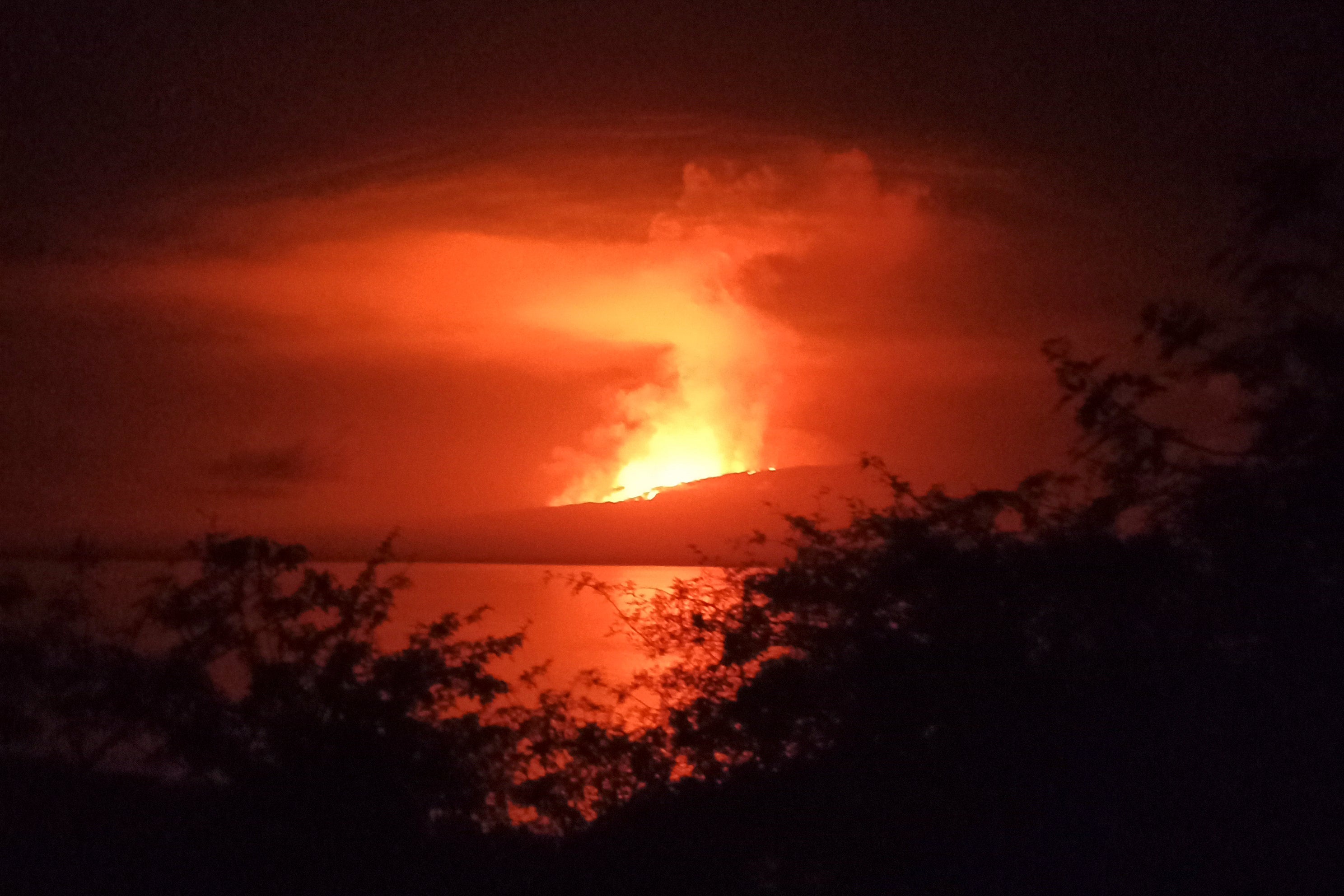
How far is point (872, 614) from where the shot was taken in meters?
10.2

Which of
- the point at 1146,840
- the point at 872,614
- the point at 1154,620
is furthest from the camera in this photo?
the point at 872,614

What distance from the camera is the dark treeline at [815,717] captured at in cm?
881

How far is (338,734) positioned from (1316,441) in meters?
8.04

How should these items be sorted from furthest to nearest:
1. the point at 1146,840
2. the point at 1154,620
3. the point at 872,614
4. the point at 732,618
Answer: the point at 732,618 → the point at 872,614 → the point at 1154,620 → the point at 1146,840

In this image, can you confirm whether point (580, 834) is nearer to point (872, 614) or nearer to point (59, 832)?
point (872, 614)

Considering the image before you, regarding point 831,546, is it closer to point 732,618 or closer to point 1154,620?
point 732,618

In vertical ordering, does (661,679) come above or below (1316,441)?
below

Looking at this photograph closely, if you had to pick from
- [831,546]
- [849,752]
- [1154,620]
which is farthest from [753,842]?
[1154,620]

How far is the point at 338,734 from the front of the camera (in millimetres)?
10438

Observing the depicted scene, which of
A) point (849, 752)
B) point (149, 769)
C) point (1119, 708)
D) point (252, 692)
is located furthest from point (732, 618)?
point (149, 769)

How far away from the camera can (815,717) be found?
10109 millimetres

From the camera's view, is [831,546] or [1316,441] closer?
[1316,441]

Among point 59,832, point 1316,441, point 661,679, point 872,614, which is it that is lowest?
point 59,832

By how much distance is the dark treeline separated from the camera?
881cm
